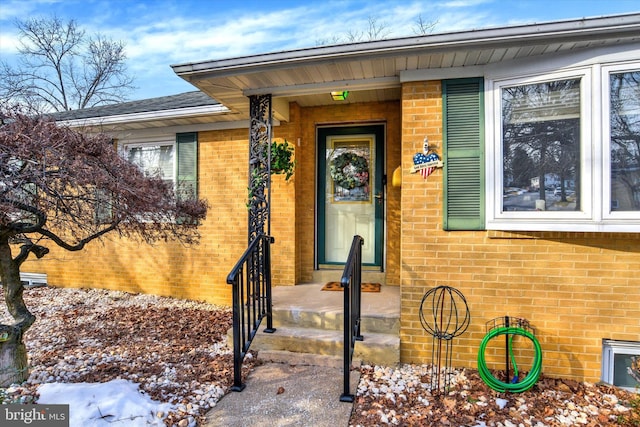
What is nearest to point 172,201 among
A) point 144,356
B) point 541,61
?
point 144,356

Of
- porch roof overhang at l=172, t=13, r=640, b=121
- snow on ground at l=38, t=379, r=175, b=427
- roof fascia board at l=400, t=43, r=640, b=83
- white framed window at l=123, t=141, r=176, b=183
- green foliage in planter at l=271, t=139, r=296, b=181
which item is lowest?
snow on ground at l=38, t=379, r=175, b=427

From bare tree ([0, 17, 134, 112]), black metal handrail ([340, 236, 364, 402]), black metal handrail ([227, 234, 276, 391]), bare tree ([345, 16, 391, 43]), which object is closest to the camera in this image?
black metal handrail ([340, 236, 364, 402])

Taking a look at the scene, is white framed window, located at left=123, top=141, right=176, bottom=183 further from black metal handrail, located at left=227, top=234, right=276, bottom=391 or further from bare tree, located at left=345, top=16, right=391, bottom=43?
bare tree, located at left=345, top=16, right=391, bottom=43

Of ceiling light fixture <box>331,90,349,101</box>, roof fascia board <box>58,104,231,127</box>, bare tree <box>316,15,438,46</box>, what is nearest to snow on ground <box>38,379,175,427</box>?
roof fascia board <box>58,104,231,127</box>

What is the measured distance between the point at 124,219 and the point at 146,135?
319cm

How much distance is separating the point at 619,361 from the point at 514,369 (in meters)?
0.90

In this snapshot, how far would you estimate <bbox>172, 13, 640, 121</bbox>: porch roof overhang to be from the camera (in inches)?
104

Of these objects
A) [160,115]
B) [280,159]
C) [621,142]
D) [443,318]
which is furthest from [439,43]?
[160,115]

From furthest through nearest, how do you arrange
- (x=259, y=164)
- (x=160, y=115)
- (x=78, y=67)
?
(x=78, y=67), (x=160, y=115), (x=259, y=164)

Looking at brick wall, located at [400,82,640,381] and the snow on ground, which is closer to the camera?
the snow on ground

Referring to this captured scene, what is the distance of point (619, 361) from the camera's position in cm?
294

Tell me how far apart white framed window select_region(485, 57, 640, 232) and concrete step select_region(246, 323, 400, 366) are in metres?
1.43

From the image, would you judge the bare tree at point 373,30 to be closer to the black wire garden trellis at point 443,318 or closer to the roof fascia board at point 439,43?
the roof fascia board at point 439,43

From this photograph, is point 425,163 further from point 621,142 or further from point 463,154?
point 621,142
